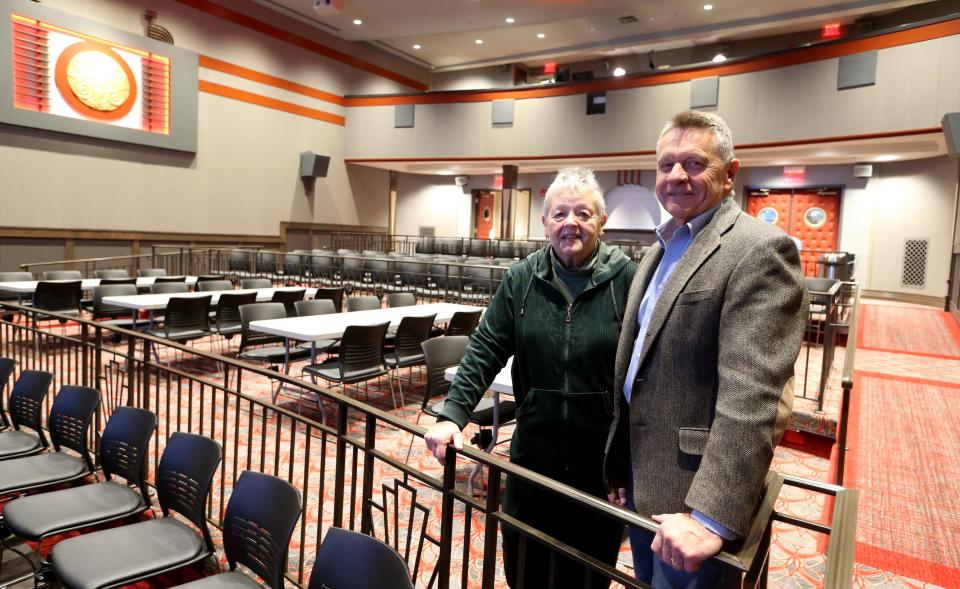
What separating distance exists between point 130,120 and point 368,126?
6.42 m

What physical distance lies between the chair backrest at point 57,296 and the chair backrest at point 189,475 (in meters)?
5.64

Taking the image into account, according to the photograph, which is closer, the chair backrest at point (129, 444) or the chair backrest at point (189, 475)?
the chair backrest at point (189, 475)

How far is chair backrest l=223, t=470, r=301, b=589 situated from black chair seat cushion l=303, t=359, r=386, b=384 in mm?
2470

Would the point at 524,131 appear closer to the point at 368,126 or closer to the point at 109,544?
the point at 368,126

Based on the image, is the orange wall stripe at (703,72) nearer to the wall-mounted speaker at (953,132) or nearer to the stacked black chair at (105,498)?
the wall-mounted speaker at (953,132)

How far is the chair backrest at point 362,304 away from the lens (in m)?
6.98

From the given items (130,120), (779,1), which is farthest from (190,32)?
(779,1)

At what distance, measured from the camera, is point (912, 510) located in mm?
3074

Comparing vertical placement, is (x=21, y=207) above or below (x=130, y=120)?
below

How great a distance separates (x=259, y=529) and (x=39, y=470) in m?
1.82

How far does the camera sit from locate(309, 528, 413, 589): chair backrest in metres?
1.63

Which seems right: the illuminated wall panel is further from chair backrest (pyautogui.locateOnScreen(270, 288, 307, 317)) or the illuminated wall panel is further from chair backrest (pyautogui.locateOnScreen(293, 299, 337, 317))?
chair backrest (pyautogui.locateOnScreen(293, 299, 337, 317))

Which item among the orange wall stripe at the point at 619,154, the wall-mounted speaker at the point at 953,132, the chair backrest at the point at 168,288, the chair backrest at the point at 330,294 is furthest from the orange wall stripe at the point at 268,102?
the wall-mounted speaker at the point at 953,132

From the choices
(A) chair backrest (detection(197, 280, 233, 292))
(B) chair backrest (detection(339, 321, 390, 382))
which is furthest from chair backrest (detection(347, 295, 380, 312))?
(A) chair backrest (detection(197, 280, 233, 292))
